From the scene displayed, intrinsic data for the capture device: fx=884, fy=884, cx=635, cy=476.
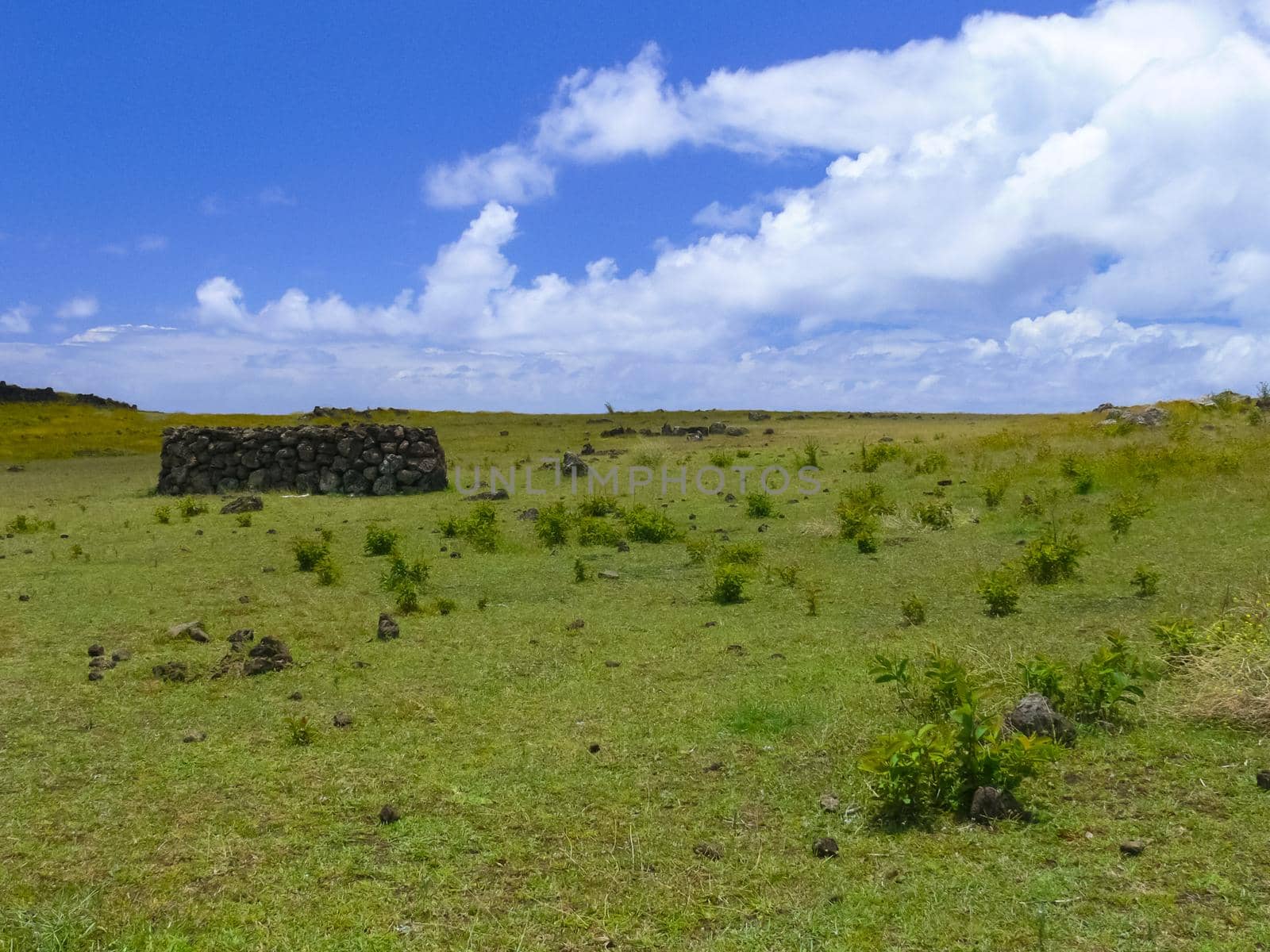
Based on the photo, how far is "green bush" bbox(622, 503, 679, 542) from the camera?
1570cm

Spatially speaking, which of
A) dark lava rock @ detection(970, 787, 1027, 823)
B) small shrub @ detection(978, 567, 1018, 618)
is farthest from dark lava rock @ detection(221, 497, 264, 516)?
→ dark lava rock @ detection(970, 787, 1027, 823)

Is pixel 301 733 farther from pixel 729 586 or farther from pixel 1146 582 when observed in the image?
pixel 1146 582

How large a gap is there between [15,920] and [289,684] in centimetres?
385

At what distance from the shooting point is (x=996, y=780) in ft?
15.7

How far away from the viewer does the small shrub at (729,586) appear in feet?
35.5

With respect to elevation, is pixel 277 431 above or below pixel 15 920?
above

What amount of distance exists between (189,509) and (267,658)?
12.7 m

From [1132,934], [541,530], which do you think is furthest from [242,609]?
[1132,934]

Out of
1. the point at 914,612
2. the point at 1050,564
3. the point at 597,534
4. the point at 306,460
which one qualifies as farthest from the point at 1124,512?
the point at 306,460

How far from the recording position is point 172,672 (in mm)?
7902

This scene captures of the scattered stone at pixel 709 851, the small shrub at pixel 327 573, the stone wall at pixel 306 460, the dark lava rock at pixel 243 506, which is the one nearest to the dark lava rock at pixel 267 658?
the small shrub at pixel 327 573

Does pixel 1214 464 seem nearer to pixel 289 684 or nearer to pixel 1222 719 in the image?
pixel 1222 719

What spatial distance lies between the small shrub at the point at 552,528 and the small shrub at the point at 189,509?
7.98 meters

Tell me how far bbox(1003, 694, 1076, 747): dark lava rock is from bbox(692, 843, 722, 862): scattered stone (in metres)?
2.12
